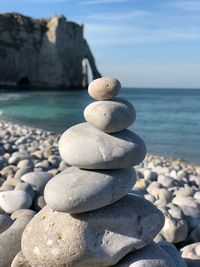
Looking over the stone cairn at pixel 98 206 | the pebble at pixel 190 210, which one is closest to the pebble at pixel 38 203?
the pebble at pixel 190 210

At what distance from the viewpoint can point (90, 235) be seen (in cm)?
Result: 318

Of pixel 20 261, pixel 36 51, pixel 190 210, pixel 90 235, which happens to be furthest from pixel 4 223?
pixel 36 51

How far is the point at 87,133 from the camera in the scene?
3.28m

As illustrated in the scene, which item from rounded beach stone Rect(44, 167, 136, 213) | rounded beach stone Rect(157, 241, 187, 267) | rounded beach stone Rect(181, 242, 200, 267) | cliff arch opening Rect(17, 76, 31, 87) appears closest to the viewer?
rounded beach stone Rect(44, 167, 136, 213)

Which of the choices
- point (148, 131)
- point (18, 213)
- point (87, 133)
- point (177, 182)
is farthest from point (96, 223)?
point (148, 131)

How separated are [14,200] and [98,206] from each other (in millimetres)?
1883

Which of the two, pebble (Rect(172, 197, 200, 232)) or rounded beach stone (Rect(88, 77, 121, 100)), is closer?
rounded beach stone (Rect(88, 77, 121, 100))

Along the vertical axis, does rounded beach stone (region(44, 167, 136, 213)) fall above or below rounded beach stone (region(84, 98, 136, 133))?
below

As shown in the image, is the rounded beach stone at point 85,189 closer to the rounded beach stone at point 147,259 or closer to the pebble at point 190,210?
the rounded beach stone at point 147,259

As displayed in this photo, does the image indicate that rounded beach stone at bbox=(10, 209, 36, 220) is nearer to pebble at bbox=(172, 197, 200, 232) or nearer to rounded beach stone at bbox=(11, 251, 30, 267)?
rounded beach stone at bbox=(11, 251, 30, 267)

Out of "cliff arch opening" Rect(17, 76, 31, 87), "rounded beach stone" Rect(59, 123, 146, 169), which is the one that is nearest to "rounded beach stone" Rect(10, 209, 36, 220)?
"rounded beach stone" Rect(59, 123, 146, 169)

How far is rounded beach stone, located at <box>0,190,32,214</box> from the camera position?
15.6 feet

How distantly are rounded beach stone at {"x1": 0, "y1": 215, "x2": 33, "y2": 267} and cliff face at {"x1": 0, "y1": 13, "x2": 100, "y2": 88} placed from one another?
70150 millimetres

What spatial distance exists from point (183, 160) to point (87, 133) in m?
11.2
